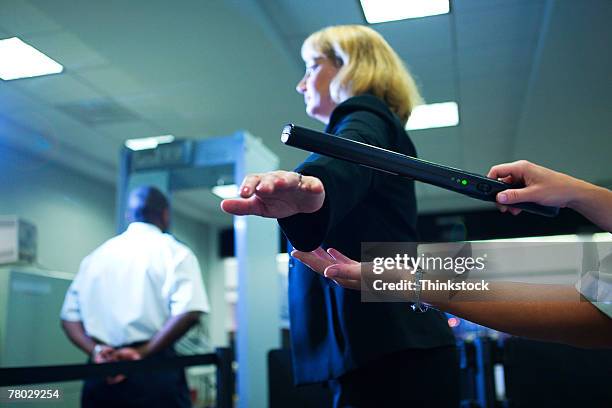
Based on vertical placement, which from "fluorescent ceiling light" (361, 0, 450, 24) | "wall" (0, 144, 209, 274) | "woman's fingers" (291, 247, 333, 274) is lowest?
"woman's fingers" (291, 247, 333, 274)

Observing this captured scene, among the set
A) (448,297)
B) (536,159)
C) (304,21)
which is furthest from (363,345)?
(304,21)

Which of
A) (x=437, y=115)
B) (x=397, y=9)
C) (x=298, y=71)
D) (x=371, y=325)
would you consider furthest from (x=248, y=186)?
(x=298, y=71)

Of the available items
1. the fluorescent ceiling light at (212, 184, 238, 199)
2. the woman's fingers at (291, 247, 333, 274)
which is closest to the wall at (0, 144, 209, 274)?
the fluorescent ceiling light at (212, 184, 238, 199)

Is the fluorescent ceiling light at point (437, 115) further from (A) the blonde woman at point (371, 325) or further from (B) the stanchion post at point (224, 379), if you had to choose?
Result: (B) the stanchion post at point (224, 379)

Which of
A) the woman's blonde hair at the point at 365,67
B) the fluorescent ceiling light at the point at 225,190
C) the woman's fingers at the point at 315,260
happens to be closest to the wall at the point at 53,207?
the fluorescent ceiling light at the point at 225,190

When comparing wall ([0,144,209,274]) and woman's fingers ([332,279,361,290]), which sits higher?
wall ([0,144,209,274])

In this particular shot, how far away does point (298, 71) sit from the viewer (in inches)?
45.9

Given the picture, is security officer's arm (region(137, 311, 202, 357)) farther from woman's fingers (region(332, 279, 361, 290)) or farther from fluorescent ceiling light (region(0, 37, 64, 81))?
woman's fingers (region(332, 279, 361, 290))

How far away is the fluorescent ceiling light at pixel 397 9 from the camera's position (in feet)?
2.68

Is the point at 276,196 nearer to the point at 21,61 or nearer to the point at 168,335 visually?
the point at 21,61

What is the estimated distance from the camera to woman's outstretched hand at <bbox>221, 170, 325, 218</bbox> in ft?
1.09

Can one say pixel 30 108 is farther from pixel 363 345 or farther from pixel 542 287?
pixel 542 287

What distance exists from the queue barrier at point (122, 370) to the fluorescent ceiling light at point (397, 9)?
632 mm

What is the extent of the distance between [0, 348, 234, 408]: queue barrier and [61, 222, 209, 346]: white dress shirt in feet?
0.52
